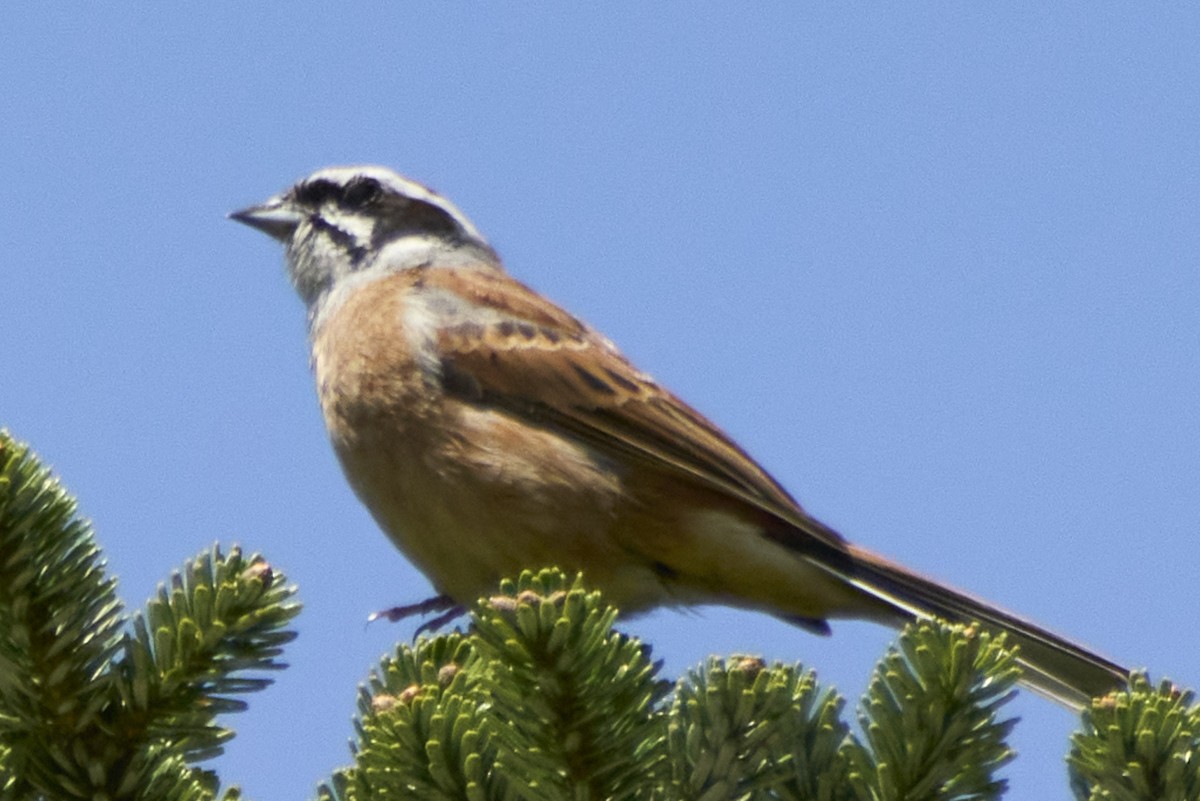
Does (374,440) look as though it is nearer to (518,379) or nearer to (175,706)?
(518,379)

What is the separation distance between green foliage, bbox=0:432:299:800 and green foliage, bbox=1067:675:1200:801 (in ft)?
3.63

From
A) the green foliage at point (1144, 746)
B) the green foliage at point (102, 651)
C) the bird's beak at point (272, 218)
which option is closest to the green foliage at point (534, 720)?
the green foliage at point (102, 651)

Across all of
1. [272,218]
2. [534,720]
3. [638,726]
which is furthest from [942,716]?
[272,218]

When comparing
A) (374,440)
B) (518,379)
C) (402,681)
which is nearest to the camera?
(402,681)

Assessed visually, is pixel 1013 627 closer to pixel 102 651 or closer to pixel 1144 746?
pixel 1144 746

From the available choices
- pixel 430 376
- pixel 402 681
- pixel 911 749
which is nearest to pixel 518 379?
pixel 430 376

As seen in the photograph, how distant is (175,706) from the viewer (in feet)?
7.51

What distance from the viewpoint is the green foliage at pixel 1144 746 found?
205 cm

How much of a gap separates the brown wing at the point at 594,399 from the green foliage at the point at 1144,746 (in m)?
2.51

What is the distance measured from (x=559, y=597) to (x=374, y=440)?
267 cm

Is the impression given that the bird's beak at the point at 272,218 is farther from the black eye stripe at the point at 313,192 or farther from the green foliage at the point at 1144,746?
the green foliage at the point at 1144,746

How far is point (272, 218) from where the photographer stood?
6.04 metres

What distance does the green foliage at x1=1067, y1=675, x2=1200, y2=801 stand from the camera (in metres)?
2.05

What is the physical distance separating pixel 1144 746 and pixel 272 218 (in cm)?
456
